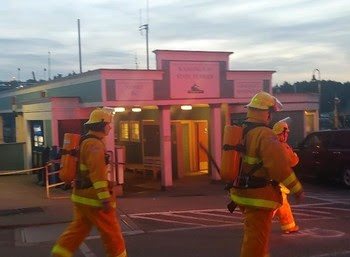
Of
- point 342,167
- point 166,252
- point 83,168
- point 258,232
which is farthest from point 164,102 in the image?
point 258,232

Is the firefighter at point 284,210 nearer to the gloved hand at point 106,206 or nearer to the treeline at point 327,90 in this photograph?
the gloved hand at point 106,206

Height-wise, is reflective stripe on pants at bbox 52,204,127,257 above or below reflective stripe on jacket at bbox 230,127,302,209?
below

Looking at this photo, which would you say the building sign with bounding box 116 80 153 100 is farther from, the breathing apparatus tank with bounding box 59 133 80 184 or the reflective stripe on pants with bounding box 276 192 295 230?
the breathing apparatus tank with bounding box 59 133 80 184

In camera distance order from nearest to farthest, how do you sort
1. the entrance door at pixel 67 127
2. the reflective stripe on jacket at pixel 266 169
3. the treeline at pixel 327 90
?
1. the reflective stripe on jacket at pixel 266 169
2. the entrance door at pixel 67 127
3. the treeline at pixel 327 90

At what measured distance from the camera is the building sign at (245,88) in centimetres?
1786

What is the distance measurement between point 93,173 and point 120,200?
7.19 metres

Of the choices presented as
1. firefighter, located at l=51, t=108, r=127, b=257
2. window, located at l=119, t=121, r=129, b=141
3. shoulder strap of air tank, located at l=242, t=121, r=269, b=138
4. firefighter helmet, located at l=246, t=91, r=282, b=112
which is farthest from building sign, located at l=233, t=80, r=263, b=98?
shoulder strap of air tank, located at l=242, t=121, r=269, b=138

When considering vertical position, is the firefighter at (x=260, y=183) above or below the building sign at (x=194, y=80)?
below

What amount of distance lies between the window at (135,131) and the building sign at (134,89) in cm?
514

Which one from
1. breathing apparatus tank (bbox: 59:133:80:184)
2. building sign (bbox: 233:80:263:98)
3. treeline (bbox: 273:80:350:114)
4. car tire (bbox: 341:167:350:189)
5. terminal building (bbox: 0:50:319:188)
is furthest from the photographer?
treeline (bbox: 273:80:350:114)

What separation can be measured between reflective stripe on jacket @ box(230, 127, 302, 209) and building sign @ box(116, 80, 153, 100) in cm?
1010

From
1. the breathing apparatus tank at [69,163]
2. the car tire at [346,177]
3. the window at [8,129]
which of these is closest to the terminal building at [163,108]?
the car tire at [346,177]

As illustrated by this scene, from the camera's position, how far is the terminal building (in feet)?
52.5

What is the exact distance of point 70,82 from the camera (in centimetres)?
1784
